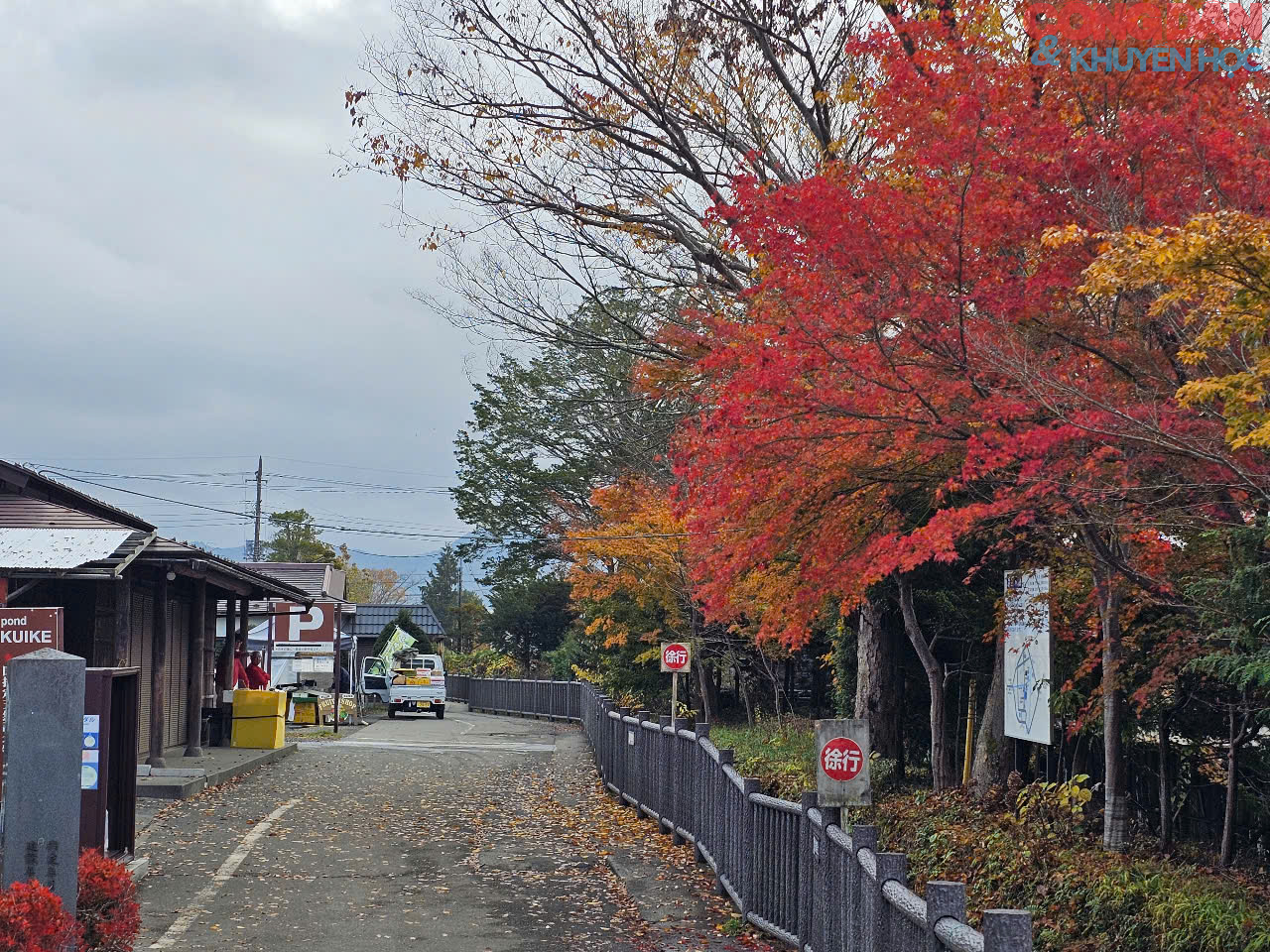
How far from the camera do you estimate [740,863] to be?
412 inches

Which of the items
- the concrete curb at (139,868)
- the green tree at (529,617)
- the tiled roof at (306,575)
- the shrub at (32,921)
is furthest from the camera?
the green tree at (529,617)

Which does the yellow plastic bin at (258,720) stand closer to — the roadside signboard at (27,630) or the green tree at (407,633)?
the roadside signboard at (27,630)

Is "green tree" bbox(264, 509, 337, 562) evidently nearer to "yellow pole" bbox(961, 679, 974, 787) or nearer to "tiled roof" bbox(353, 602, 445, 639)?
"tiled roof" bbox(353, 602, 445, 639)

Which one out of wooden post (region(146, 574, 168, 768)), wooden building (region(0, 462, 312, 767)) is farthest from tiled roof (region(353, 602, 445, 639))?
wooden post (region(146, 574, 168, 768))

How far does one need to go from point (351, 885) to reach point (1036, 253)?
26.3 ft

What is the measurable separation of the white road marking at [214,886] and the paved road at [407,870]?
2 centimetres

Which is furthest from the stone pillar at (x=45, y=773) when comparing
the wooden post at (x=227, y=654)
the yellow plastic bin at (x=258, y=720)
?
the wooden post at (x=227, y=654)

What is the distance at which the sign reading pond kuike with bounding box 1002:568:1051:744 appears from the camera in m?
11.3

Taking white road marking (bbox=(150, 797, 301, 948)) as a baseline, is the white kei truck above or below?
below

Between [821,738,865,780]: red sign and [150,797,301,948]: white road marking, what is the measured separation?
485 cm

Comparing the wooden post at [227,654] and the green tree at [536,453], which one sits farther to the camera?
the green tree at [536,453]

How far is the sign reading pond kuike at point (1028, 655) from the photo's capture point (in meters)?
11.3

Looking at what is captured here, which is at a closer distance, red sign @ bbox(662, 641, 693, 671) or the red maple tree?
the red maple tree

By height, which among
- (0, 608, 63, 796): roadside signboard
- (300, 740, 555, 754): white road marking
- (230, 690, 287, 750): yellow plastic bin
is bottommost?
(300, 740, 555, 754): white road marking
